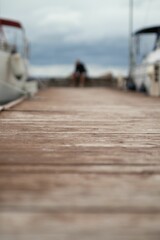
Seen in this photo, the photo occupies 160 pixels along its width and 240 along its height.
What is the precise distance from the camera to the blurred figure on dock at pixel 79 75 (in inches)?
945

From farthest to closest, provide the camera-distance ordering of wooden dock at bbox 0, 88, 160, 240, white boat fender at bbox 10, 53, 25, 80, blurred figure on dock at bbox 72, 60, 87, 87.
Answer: blurred figure on dock at bbox 72, 60, 87, 87 < white boat fender at bbox 10, 53, 25, 80 < wooden dock at bbox 0, 88, 160, 240

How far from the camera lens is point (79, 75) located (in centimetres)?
2542

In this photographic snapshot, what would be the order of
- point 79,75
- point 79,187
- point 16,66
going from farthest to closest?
point 79,75 < point 16,66 < point 79,187

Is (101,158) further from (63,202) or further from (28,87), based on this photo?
(28,87)

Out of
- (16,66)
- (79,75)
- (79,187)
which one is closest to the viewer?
(79,187)

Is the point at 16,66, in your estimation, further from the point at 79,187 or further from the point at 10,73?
the point at 79,187

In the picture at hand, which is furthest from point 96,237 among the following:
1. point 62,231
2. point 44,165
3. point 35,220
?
point 44,165

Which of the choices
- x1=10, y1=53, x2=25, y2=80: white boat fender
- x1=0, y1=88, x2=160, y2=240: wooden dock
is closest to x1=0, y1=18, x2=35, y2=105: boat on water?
x1=10, y1=53, x2=25, y2=80: white boat fender

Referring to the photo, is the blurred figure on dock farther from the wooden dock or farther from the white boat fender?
the wooden dock

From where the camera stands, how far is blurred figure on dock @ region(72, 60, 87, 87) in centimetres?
2402

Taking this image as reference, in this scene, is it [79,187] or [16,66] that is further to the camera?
[16,66]

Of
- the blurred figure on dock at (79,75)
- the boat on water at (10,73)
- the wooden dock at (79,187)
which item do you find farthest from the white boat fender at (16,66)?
the blurred figure on dock at (79,75)

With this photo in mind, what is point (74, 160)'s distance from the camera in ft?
8.34

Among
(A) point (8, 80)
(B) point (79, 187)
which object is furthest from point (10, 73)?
(B) point (79, 187)
